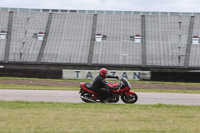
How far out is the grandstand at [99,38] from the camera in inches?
1444

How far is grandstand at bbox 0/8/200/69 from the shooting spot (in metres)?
36.7

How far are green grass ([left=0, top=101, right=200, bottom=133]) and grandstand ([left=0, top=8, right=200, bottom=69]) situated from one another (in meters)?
27.0

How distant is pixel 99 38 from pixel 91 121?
111 ft

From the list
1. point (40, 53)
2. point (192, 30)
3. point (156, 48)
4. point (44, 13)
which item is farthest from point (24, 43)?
point (192, 30)

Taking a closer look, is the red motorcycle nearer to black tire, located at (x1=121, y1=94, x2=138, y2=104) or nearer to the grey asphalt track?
black tire, located at (x1=121, y1=94, x2=138, y2=104)

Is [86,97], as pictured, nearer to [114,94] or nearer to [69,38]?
[114,94]

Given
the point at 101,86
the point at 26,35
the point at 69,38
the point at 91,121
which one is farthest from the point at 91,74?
the point at 91,121

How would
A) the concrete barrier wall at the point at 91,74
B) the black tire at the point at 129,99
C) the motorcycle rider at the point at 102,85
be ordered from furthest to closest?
the concrete barrier wall at the point at 91,74
the black tire at the point at 129,99
the motorcycle rider at the point at 102,85

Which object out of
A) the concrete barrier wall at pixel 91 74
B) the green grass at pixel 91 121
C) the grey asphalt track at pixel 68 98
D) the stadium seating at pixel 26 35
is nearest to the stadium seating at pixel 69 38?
the stadium seating at pixel 26 35

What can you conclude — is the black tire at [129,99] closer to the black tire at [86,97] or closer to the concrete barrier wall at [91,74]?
the black tire at [86,97]

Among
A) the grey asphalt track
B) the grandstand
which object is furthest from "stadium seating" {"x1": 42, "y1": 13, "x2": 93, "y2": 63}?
the grey asphalt track

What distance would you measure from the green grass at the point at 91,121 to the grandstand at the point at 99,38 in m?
27.0

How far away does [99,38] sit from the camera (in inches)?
1586

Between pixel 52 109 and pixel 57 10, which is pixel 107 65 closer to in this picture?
pixel 57 10
